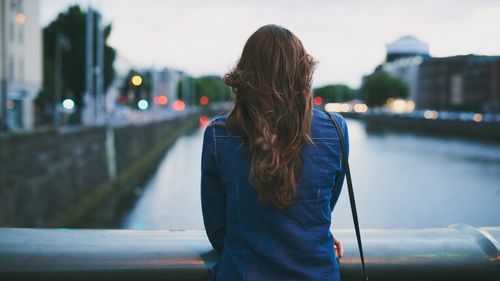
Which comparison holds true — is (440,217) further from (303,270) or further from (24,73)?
(24,73)

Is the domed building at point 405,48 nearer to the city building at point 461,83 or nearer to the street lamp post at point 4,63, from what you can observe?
the city building at point 461,83

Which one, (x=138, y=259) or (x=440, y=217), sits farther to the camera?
(x=440, y=217)

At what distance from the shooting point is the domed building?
131950 millimetres

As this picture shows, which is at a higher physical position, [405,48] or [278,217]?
[405,48]

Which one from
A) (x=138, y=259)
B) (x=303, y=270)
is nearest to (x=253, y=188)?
(x=303, y=270)

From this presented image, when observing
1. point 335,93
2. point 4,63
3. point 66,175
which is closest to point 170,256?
point 4,63

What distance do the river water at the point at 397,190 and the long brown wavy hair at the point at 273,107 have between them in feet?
51.6

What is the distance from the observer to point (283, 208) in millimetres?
1548

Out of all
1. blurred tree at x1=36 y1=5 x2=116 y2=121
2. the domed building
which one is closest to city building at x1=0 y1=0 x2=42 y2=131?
blurred tree at x1=36 y1=5 x2=116 y2=121

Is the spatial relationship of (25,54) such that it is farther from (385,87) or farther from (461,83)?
(385,87)

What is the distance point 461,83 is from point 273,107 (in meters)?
81.5

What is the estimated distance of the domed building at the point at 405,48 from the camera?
433 ft

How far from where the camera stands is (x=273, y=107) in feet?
5.08

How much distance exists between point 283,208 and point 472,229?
29.5 inches
